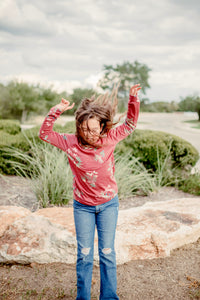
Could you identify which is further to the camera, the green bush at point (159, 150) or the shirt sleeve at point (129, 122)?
the green bush at point (159, 150)

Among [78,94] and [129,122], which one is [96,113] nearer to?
[129,122]

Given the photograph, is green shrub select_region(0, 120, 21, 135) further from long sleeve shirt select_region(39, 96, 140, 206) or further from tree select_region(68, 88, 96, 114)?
long sleeve shirt select_region(39, 96, 140, 206)

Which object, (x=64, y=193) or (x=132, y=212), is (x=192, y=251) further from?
(x=64, y=193)

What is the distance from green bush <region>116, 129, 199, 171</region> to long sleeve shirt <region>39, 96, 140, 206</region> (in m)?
3.30

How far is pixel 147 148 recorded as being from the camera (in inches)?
216

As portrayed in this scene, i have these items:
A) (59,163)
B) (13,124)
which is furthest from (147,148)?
(13,124)

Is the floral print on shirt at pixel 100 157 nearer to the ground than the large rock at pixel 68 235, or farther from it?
farther from it

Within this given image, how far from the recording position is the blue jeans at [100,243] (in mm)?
2035

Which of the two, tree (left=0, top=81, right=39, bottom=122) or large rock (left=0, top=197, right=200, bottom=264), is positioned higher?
tree (left=0, top=81, right=39, bottom=122)

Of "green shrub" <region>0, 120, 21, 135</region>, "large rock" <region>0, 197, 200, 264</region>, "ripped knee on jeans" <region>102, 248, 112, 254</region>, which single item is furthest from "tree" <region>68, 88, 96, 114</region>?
"green shrub" <region>0, 120, 21, 135</region>

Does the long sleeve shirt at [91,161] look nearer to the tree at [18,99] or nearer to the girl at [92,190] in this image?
the girl at [92,190]

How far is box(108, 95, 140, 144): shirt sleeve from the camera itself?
83.1 inches

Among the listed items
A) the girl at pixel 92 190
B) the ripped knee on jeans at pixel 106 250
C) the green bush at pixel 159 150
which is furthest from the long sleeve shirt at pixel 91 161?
the green bush at pixel 159 150

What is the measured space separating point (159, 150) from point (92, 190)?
3655 mm
